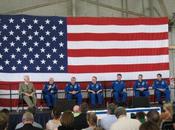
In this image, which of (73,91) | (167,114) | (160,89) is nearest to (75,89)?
(73,91)

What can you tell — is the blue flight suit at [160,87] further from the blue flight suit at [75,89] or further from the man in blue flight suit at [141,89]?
the blue flight suit at [75,89]

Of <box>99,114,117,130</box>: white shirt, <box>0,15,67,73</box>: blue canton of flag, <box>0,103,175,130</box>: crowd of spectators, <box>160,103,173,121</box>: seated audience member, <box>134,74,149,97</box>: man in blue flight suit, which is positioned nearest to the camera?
<box>0,103,175,130</box>: crowd of spectators

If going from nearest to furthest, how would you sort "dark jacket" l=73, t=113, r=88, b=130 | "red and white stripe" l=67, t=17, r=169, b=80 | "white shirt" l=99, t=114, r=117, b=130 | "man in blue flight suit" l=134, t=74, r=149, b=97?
1. "white shirt" l=99, t=114, r=117, b=130
2. "dark jacket" l=73, t=113, r=88, b=130
3. "man in blue flight suit" l=134, t=74, r=149, b=97
4. "red and white stripe" l=67, t=17, r=169, b=80

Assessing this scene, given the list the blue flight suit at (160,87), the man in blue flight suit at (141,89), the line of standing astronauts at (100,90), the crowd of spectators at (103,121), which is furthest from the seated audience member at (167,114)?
the blue flight suit at (160,87)

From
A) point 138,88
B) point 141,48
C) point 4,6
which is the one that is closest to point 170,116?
point 138,88

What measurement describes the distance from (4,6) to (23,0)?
821 mm

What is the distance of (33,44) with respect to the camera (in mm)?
13578

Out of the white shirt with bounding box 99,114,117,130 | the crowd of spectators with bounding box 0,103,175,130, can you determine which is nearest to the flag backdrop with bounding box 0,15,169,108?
the crowd of spectators with bounding box 0,103,175,130

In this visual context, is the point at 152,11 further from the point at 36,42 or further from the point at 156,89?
the point at 36,42

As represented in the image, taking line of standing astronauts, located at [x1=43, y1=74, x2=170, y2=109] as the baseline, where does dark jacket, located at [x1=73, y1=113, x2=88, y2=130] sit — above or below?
below

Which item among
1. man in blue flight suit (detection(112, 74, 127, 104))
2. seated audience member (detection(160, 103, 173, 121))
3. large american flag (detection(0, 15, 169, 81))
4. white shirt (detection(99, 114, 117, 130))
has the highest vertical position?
large american flag (detection(0, 15, 169, 81))

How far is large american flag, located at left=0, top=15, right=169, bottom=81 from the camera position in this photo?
1338 cm

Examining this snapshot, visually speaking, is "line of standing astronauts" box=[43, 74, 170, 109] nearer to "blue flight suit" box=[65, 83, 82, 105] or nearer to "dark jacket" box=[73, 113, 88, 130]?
"blue flight suit" box=[65, 83, 82, 105]

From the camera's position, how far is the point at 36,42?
13.6m
